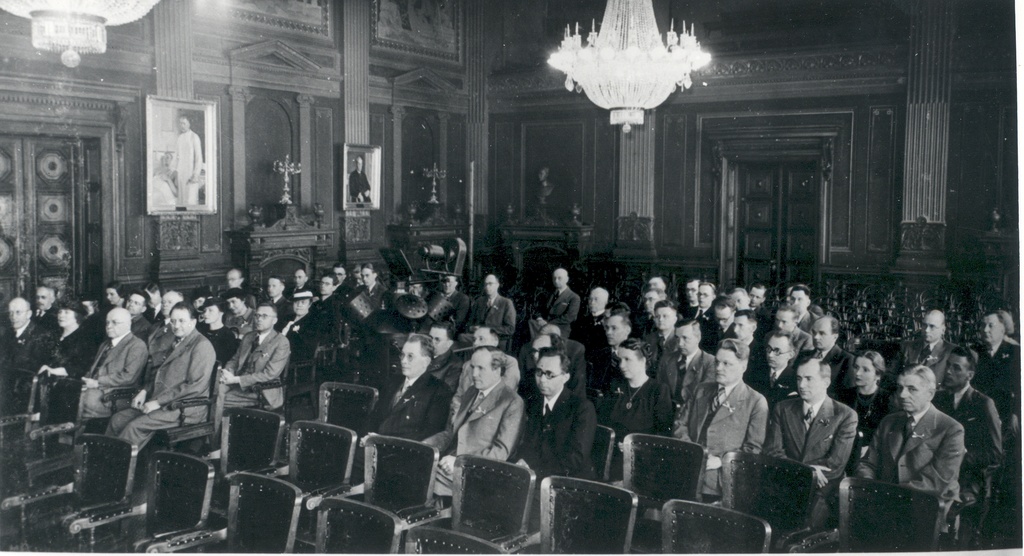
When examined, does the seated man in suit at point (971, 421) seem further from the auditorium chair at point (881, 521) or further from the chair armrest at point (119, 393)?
the chair armrest at point (119, 393)

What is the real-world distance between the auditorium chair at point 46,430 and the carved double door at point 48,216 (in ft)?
8.34

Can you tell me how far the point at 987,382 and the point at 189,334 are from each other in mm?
4621

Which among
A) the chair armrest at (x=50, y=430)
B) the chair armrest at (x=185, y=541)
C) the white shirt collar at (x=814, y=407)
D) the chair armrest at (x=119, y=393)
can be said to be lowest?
the chair armrest at (x=185, y=541)

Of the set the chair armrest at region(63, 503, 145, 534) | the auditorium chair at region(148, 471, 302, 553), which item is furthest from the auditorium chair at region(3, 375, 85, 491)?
the auditorium chair at region(148, 471, 302, 553)

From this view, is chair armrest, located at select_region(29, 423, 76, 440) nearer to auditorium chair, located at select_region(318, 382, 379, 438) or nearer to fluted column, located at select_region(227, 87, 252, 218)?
auditorium chair, located at select_region(318, 382, 379, 438)

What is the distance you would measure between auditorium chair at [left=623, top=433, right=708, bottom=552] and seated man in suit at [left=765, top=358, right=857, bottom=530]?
1.37 ft

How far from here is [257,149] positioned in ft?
31.7

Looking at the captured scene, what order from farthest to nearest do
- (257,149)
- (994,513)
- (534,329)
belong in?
1. (257,149)
2. (534,329)
3. (994,513)

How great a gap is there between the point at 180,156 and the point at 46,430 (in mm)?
4589

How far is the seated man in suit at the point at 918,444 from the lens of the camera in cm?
367

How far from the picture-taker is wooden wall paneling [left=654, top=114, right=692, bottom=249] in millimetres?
11164

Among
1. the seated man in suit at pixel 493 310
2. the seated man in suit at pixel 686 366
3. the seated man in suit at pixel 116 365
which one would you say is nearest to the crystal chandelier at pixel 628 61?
the seated man in suit at pixel 493 310

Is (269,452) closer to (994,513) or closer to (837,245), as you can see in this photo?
(994,513)

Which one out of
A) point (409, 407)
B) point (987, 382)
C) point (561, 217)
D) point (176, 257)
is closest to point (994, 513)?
point (987, 382)
